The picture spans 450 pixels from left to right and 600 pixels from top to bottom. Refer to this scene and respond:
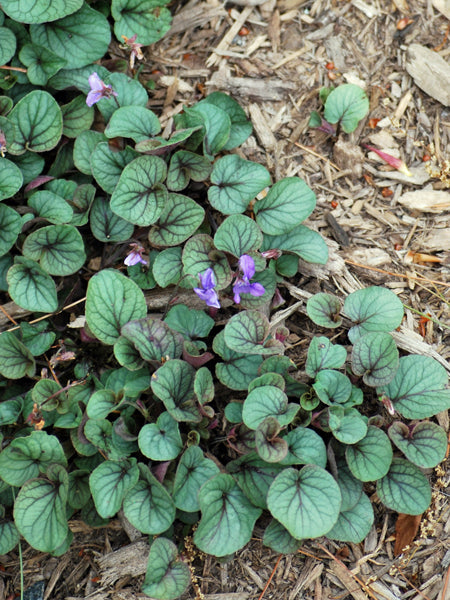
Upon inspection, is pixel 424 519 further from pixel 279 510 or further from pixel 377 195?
pixel 377 195

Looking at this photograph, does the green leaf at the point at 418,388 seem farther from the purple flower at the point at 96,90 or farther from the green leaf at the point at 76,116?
the green leaf at the point at 76,116

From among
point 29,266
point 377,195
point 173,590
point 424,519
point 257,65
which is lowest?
point 173,590

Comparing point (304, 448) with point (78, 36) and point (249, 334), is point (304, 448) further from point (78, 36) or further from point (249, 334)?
point (78, 36)

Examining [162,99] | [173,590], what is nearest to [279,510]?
[173,590]

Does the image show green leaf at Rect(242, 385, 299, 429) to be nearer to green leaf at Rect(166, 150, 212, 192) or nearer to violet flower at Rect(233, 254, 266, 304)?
violet flower at Rect(233, 254, 266, 304)

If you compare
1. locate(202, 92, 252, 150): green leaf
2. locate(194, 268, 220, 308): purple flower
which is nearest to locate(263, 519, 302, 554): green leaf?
locate(194, 268, 220, 308): purple flower

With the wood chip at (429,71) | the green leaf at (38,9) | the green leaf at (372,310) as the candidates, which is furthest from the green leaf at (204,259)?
the wood chip at (429,71)

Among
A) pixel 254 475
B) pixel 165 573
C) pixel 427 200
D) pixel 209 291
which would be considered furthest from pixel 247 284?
pixel 165 573
